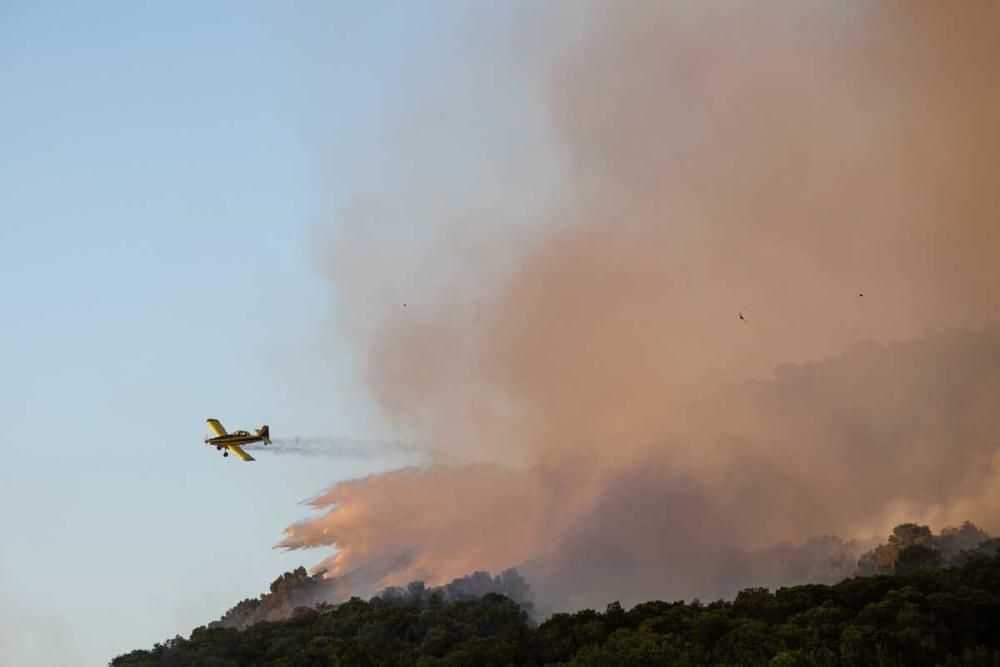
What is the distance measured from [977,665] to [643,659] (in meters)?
49.3

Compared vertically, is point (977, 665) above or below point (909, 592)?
below

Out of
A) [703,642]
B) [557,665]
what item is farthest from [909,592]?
[557,665]

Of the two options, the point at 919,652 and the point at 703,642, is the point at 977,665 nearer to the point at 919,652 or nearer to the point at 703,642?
the point at 919,652

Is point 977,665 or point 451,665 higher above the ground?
point 451,665

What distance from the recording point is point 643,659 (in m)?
187

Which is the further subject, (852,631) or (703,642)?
(703,642)

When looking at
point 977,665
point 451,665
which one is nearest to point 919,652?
point 977,665

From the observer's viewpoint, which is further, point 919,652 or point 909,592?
point 909,592

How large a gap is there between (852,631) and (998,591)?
36179mm

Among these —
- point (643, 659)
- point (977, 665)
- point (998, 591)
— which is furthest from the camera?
point (998, 591)

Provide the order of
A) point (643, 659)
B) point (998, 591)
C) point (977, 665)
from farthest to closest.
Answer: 1. point (998, 591)
2. point (643, 659)
3. point (977, 665)

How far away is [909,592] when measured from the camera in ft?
646

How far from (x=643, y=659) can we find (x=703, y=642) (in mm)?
13266

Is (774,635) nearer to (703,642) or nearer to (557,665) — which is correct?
(703,642)
